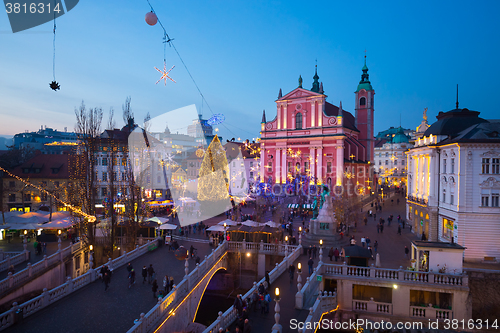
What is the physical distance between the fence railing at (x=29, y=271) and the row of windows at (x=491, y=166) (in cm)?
3200

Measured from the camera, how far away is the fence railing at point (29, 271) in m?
15.6

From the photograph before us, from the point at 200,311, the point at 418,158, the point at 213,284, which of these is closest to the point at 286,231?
the point at 213,284

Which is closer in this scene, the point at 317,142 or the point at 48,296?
the point at 48,296

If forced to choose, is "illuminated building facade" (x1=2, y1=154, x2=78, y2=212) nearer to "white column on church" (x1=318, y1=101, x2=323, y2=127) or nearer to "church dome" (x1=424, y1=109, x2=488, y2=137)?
"white column on church" (x1=318, y1=101, x2=323, y2=127)

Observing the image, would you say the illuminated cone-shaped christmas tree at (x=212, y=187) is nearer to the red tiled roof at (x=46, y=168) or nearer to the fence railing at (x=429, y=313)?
the red tiled roof at (x=46, y=168)

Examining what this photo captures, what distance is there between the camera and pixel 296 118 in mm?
54688

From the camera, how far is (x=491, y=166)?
2258 centimetres

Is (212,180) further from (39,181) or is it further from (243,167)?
(243,167)

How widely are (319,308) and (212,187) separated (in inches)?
969

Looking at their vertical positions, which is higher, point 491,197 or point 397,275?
point 491,197

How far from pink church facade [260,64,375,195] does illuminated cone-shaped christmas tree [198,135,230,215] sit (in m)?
17.6

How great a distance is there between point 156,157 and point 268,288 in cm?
4174

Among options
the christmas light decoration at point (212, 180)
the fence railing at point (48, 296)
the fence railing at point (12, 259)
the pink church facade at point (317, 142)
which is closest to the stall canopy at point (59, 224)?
the fence railing at point (12, 259)

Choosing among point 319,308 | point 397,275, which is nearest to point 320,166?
point 397,275
